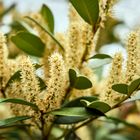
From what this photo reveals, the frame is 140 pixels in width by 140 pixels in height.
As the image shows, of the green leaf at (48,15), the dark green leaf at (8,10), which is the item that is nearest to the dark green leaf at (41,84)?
the green leaf at (48,15)

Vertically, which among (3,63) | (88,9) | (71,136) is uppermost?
(88,9)

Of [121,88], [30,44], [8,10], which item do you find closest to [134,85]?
[121,88]

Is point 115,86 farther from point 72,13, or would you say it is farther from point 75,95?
point 72,13

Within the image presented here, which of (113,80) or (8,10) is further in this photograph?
(8,10)

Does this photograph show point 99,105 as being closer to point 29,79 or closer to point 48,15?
point 29,79

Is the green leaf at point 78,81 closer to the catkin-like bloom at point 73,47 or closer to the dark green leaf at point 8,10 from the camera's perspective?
the catkin-like bloom at point 73,47

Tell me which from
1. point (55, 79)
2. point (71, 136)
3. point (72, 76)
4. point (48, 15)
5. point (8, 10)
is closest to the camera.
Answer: point (55, 79)
